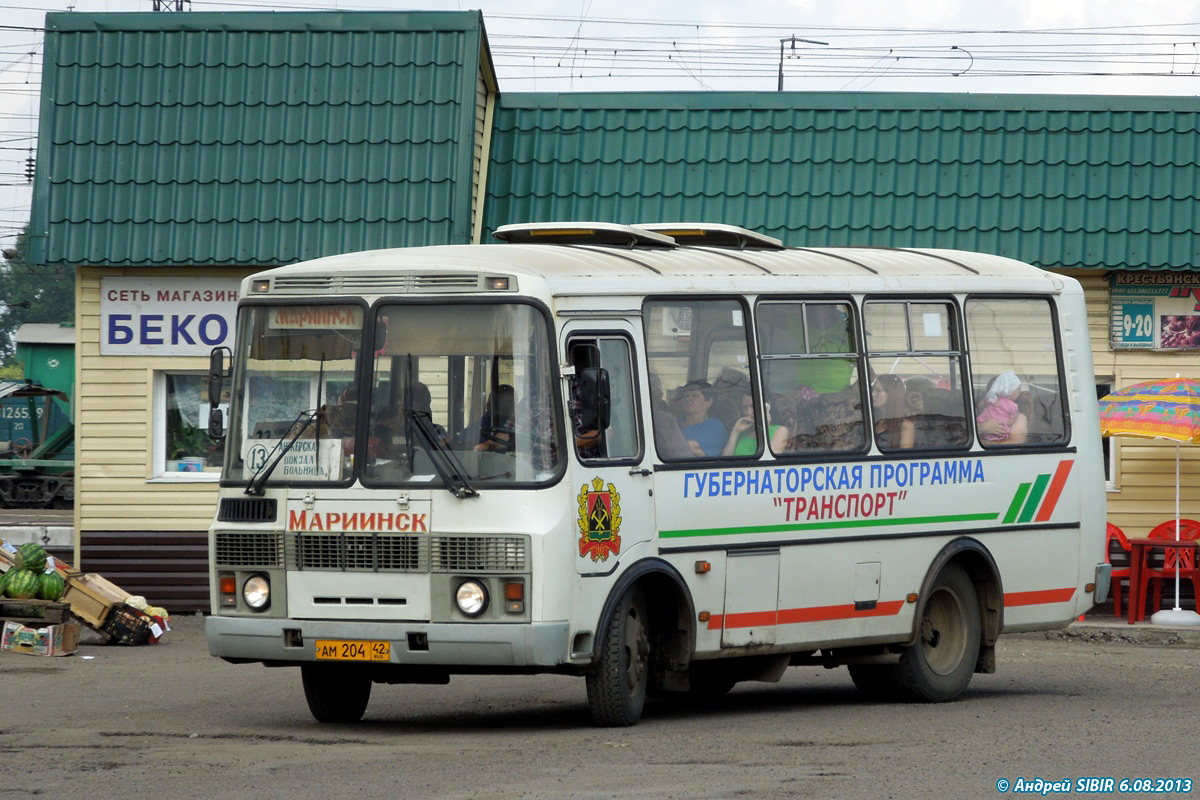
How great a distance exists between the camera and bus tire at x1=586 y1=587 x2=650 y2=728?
1027 cm

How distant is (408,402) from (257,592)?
54.1 inches

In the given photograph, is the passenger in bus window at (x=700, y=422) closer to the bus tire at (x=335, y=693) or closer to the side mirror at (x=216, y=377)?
the bus tire at (x=335, y=693)

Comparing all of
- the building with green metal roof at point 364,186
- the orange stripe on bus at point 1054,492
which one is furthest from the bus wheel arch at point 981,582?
the building with green metal roof at point 364,186

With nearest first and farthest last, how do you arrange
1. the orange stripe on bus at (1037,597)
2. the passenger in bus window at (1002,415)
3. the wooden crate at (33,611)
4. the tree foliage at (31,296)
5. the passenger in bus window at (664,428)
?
the passenger in bus window at (664,428), the passenger in bus window at (1002,415), the orange stripe on bus at (1037,597), the wooden crate at (33,611), the tree foliage at (31,296)

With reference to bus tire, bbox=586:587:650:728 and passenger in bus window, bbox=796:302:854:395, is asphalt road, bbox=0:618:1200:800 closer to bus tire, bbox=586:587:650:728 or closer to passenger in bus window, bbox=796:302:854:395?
bus tire, bbox=586:587:650:728

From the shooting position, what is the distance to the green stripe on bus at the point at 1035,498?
12.8 m

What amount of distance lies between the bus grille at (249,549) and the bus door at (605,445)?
5.53 feet

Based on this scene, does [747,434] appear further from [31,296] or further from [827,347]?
[31,296]

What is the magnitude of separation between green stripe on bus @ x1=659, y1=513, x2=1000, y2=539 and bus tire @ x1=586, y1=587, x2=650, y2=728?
437 mm

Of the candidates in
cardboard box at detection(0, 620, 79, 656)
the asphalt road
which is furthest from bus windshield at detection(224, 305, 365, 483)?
cardboard box at detection(0, 620, 79, 656)

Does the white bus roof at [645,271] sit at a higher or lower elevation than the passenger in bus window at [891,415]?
higher

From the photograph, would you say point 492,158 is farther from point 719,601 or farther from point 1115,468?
point 719,601

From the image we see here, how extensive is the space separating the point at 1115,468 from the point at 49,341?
35111 mm

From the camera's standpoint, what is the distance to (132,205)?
60.4ft
